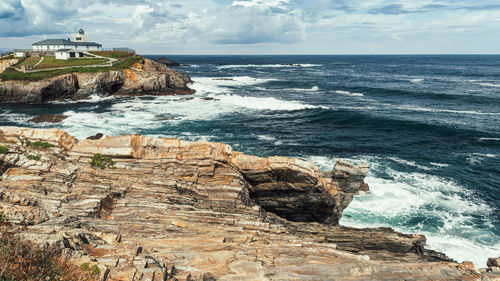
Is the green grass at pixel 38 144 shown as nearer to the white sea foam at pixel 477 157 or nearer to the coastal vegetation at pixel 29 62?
the white sea foam at pixel 477 157

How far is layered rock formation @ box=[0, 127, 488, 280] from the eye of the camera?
10266 millimetres

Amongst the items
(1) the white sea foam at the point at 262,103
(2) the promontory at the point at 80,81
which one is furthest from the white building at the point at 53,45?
(1) the white sea foam at the point at 262,103

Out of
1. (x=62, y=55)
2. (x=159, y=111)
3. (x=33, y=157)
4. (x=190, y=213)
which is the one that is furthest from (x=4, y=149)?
(x=62, y=55)

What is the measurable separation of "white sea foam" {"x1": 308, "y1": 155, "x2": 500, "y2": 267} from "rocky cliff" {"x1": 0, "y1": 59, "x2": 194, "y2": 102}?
59.6 metres

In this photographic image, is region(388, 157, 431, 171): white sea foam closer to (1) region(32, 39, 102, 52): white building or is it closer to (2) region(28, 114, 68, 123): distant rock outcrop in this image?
(2) region(28, 114, 68, 123): distant rock outcrop

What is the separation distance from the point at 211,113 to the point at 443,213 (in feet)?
138

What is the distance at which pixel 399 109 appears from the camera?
62.3 metres

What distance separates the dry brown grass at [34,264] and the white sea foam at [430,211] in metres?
20.0

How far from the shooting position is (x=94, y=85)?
7062cm

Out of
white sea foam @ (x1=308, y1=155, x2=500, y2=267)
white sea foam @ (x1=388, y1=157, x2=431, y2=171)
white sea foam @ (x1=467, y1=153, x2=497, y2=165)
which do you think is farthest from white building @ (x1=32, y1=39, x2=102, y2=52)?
white sea foam @ (x1=467, y1=153, x2=497, y2=165)

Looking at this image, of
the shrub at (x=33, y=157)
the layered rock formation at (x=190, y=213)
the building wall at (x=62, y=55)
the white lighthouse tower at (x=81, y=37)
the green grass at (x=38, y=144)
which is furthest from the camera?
the white lighthouse tower at (x=81, y=37)

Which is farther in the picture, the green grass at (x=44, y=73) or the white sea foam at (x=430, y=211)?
the green grass at (x=44, y=73)

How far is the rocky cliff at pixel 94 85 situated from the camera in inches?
2581

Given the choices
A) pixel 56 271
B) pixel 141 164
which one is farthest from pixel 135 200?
pixel 56 271
